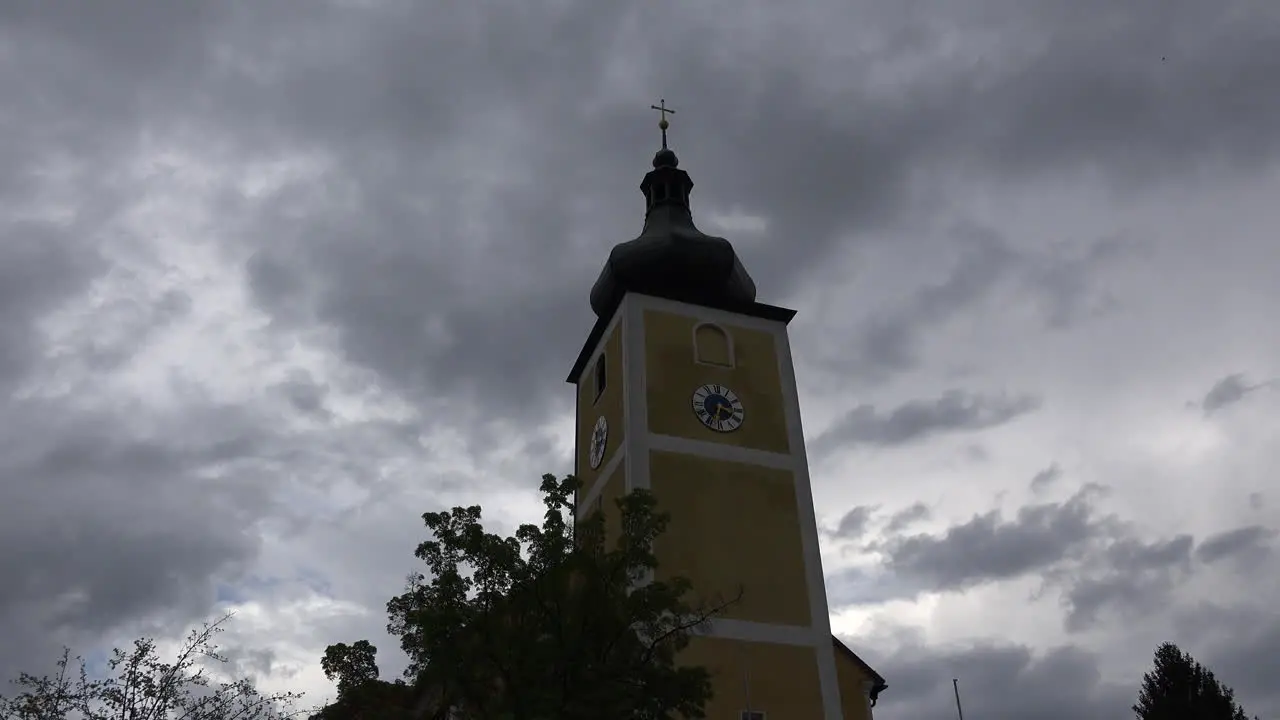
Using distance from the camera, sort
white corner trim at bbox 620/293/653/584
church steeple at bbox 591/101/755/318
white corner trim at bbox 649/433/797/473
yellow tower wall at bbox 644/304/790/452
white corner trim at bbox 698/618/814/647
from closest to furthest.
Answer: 1. white corner trim at bbox 698/618/814/647
2. white corner trim at bbox 620/293/653/584
3. white corner trim at bbox 649/433/797/473
4. yellow tower wall at bbox 644/304/790/452
5. church steeple at bbox 591/101/755/318

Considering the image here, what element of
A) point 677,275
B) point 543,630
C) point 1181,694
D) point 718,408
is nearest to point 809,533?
point 718,408

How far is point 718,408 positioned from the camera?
1033 inches

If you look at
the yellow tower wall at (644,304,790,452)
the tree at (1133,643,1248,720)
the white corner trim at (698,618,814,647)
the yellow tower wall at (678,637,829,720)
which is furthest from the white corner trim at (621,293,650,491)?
the tree at (1133,643,1248,720)

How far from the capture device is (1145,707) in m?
44.0

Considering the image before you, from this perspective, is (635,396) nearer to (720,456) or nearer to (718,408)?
(718,408)

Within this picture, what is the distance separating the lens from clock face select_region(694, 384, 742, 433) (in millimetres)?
25906

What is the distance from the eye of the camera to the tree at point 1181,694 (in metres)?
42.2

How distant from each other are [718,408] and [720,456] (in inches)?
56.0

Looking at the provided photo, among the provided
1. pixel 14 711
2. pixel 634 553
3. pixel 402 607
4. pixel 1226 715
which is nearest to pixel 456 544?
pixel 402 607

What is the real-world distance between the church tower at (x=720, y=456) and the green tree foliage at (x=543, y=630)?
6.77 m

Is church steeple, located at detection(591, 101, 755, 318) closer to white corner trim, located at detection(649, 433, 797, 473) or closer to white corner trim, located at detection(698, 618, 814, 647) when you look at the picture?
white corner trim, located at detection(649, 433, 797, 473)

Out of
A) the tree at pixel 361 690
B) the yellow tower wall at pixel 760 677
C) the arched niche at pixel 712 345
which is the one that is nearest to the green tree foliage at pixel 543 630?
the tree at pixel 361 690

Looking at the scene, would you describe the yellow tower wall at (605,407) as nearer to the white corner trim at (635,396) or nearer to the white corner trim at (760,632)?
the white corner trim at (635,396)

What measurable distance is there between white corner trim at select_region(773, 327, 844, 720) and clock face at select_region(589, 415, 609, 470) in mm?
4374
